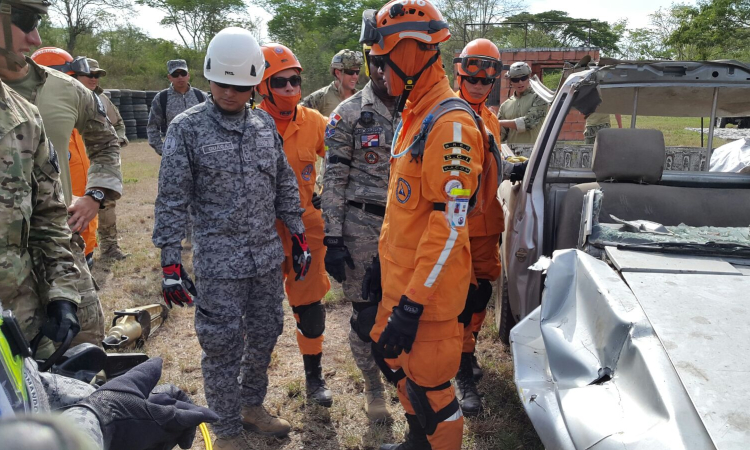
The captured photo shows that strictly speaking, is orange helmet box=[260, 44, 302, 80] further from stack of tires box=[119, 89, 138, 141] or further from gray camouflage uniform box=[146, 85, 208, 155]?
stack of tires box=[119, 89, 138, 141]

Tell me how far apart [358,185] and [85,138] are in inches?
61.7

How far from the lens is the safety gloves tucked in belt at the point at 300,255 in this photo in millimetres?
3148

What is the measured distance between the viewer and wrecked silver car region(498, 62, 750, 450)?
160 cm

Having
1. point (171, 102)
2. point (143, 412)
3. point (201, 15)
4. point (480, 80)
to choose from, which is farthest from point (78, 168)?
point (201, 15)

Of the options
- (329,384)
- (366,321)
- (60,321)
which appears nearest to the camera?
(60,321)

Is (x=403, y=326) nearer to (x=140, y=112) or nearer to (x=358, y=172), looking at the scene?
(x=358, y=172)

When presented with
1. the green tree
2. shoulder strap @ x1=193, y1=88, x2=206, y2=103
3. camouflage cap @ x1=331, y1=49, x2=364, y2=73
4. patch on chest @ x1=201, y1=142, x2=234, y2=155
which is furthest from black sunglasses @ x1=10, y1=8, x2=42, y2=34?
the green tree

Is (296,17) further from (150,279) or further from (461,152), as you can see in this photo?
(461,152)

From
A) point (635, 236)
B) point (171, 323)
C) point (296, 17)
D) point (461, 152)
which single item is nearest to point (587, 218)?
point (635, 236)

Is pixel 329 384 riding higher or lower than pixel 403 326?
lower

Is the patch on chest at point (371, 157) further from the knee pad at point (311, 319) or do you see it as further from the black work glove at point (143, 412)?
the black work glove at point (143, 412)

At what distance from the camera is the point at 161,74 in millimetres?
27297

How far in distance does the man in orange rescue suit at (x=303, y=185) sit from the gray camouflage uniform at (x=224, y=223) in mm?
406

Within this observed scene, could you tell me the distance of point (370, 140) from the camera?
130 inches
